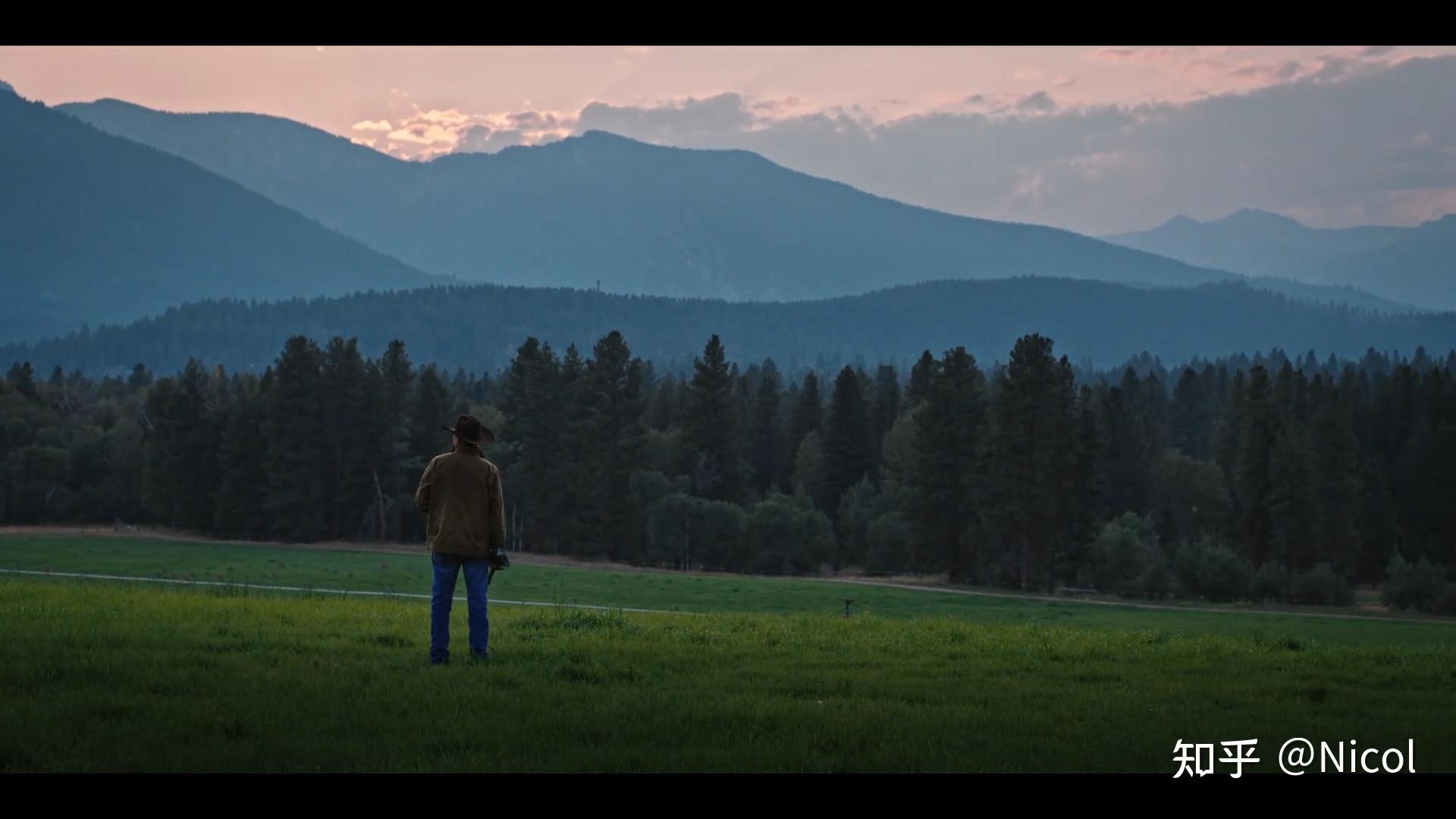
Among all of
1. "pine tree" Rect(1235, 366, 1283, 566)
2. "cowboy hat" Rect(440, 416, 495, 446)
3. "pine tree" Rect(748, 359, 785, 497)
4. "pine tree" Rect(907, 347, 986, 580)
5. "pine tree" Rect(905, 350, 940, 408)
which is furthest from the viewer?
"pine tree" Rect(748, 359, 785, 497)

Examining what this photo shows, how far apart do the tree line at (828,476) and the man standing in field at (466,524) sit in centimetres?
7586

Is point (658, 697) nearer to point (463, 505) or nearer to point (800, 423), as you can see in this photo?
point (463, 505)

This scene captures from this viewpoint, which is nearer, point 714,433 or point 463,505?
point 463,505

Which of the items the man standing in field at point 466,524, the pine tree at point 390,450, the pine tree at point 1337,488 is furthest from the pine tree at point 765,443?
the man standing in field at point 466,524

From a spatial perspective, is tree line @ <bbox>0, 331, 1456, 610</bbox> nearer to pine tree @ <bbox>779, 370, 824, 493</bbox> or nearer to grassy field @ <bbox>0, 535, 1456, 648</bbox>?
pine tree @ <bbox>779, 370, 824, 493</bbox>

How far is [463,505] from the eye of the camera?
1591 cm

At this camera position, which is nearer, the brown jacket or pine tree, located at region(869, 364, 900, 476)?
the brown jacket

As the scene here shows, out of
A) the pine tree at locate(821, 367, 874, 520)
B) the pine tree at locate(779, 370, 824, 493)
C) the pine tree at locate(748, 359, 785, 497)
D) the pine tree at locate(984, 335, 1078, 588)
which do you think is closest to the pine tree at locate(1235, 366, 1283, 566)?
the pine tree at locate(984, 335, 1078, 588)

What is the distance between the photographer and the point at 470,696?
43.1 feet

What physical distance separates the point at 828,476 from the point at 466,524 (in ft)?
328

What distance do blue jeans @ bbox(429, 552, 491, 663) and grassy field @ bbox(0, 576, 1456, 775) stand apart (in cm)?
37

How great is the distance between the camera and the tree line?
297ft

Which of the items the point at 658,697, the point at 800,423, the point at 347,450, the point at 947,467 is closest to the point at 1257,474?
the point at 947,467
